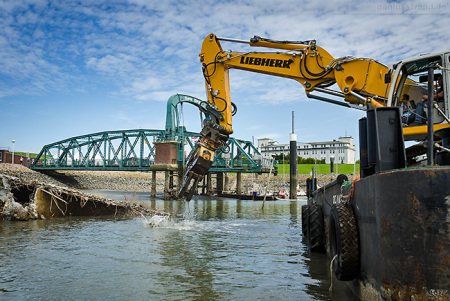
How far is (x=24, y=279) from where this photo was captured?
675cm

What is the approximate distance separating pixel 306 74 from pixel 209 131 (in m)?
4.50

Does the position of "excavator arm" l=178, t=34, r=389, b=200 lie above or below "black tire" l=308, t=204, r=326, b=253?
above

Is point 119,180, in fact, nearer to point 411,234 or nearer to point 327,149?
point 327,149

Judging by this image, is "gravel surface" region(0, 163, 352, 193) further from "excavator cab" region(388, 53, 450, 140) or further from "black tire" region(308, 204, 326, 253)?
"excavator cab" region(388, 53, 450, 140)

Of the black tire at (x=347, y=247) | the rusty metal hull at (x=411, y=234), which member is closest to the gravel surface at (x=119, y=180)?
the black tire at (x=347, y=247)

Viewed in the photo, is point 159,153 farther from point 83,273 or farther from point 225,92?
point 83,273

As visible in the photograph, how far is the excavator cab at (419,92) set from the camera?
512 cm

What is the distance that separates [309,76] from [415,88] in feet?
21.8

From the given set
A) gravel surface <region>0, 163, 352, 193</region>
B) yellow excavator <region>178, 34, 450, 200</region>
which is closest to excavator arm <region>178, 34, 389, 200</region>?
yellow excavator <region>178, 34, 450, 200</region>

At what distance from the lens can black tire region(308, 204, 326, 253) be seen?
970 cm

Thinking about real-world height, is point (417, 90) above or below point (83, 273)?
above

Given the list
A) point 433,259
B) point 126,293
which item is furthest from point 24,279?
point 433,259

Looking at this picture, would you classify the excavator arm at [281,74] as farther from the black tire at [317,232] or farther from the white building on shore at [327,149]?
the white building on shore at [327,149]

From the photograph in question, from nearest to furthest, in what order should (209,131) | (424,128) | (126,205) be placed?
(424,128) < (209,131) < (126,205)
